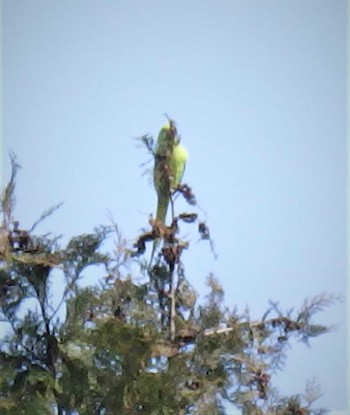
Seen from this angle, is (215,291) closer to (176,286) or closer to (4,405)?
(176,286)

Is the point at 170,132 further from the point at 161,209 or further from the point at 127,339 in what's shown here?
the point at 127,339

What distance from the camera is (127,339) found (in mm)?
1018

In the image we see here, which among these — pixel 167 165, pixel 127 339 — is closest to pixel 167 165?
pixel 167 165

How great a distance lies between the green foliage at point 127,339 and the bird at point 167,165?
3 cm

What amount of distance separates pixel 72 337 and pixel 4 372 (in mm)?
121

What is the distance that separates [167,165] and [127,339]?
355mm

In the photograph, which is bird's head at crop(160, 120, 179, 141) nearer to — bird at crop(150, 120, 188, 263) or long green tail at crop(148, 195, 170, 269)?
bird at crop(150, 120, 188, 263)

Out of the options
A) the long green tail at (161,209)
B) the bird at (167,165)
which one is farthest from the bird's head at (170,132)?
the long green tail at (161,209)

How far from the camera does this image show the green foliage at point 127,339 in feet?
3.42

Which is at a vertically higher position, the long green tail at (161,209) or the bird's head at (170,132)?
the bird's head at (170,132)

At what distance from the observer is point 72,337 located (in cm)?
114

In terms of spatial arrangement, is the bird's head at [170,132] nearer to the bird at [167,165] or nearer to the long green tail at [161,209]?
the bird at [167,165]

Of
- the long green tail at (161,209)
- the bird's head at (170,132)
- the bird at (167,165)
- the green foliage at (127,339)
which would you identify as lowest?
the green foliage at (127,339)

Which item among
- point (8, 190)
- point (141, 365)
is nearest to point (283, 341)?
point (141, 365)
